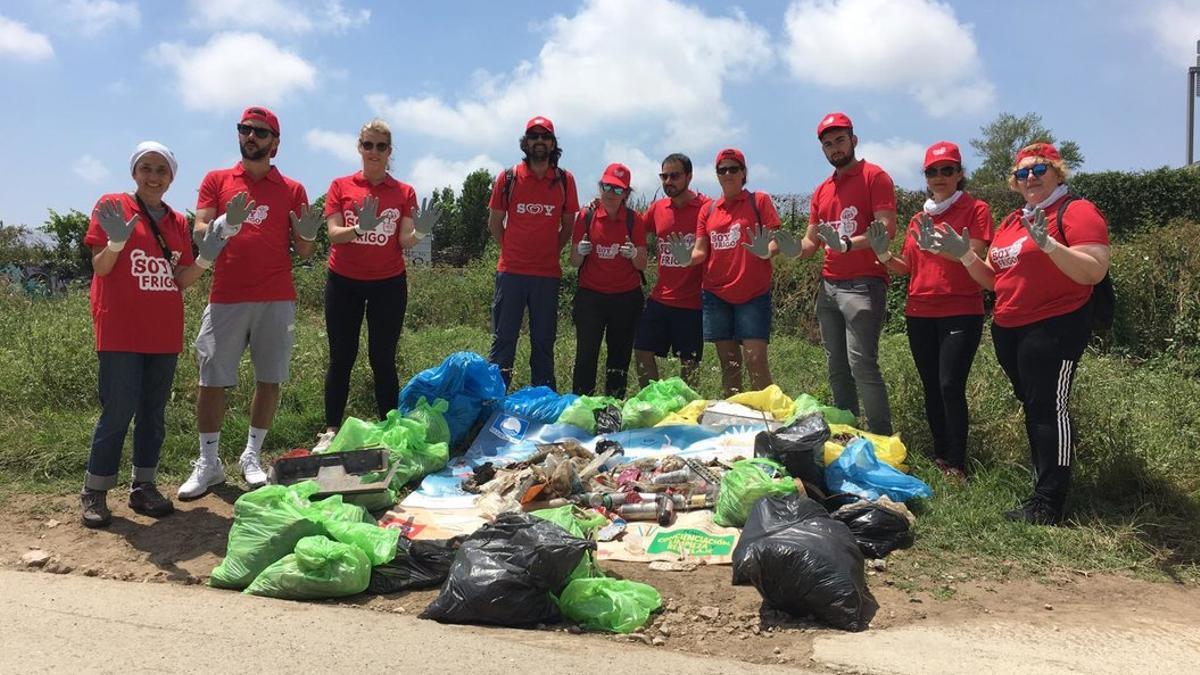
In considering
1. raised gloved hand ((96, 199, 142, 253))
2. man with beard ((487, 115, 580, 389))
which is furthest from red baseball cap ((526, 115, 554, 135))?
raised gloved hand ((96, 199, 142, 253))

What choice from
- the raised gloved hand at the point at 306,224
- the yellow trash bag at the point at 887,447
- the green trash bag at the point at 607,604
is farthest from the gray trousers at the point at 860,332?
the raised gloved hand at the point at 306,224

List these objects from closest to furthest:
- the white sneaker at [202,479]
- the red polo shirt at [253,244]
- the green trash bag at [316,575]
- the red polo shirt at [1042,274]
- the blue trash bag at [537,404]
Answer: the green trash bag at [316,575], the red polo shirt at [1042,274], the red polo shirt at [253,244], the white sneaker at [202,479], the blue trash bag at [537,404]

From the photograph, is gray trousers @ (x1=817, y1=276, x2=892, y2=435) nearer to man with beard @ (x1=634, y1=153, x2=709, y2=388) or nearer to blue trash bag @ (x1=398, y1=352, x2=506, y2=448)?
man with beard @ (x1=634, y1=153, x2=709, y2=388)

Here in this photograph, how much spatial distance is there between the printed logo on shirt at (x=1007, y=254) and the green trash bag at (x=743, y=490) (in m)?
1.57

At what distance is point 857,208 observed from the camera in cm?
518

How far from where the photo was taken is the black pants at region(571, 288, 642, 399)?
20.3ft

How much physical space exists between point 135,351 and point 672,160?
3.73 metres

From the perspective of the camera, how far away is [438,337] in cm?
1031

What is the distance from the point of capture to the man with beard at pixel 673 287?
242 inches

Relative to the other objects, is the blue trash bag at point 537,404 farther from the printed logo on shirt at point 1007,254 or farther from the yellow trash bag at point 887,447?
the printed logo on shirt at point 1007,254

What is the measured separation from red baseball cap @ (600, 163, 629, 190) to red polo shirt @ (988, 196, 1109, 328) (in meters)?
2.72

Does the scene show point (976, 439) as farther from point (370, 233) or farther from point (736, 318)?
point (370, 233)

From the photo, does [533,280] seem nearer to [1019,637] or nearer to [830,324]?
[830,324]

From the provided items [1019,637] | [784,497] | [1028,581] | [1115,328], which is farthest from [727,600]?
[1115,328]
